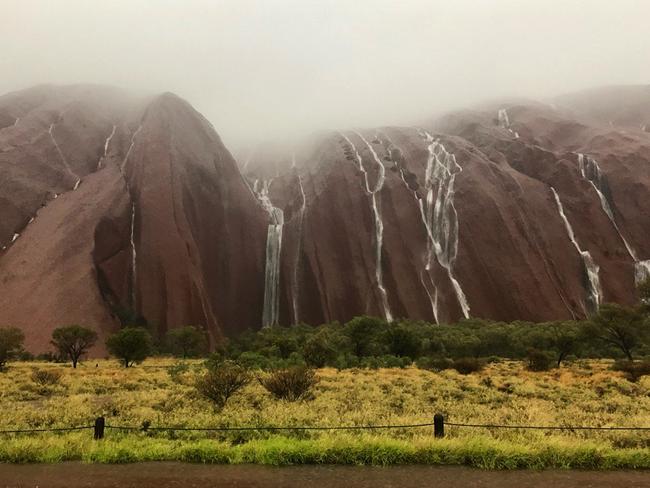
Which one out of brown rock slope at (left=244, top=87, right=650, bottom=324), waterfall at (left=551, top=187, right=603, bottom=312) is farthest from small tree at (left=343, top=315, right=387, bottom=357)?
waterfall at (left=551, top=187, right=603, bottom=312)

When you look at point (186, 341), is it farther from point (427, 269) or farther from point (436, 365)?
point (427, 269)

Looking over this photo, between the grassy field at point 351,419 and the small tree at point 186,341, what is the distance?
27.9 m

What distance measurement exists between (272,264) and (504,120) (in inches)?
2369

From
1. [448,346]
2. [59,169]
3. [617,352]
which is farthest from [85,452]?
[59,169]

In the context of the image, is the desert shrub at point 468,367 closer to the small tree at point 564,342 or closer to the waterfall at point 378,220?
the small tree at point 564,342

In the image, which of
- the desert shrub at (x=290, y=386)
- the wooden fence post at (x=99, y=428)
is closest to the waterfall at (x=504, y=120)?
the desert shrub at (x=290, y=386)

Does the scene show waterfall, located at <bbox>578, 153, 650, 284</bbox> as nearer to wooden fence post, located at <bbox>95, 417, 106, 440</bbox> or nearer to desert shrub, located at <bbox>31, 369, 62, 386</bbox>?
desert shrub, located at <bbox>31, 369, 62, 386</bbox>

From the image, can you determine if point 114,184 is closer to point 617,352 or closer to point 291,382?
point 291,382

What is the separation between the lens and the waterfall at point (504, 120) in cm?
9662

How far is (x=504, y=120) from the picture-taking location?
102 meters

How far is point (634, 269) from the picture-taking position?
226 ft

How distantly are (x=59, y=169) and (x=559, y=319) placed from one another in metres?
74.3

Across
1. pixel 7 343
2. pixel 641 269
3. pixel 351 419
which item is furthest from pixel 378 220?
pixel 351 419

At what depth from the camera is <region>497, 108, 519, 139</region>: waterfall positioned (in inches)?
3804
